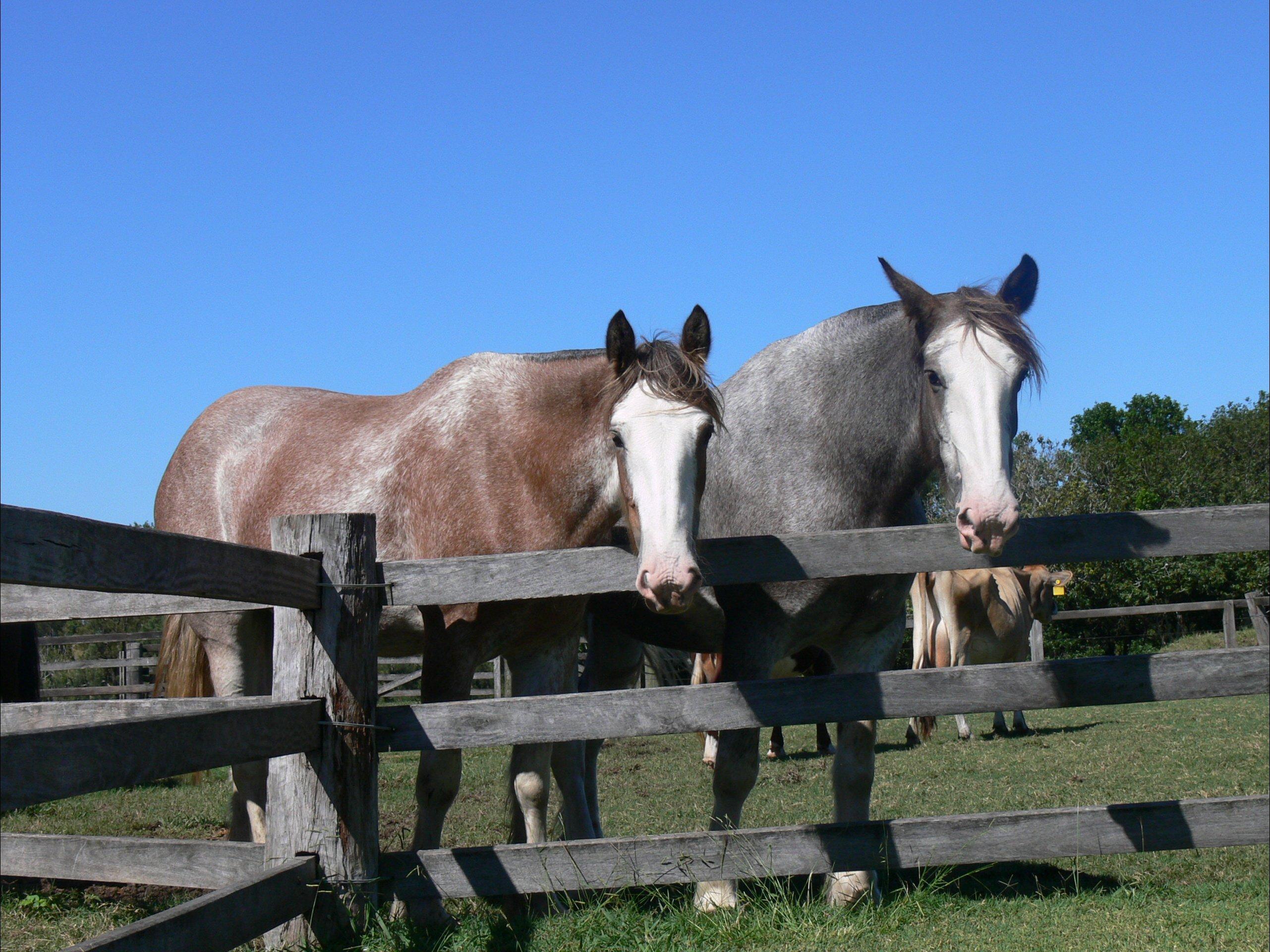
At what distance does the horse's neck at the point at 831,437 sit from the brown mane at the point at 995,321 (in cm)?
40

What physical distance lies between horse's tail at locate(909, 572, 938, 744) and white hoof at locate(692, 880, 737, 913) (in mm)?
8079

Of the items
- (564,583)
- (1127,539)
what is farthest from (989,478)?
(564,583)

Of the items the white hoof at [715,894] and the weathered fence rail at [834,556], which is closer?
the weathered fence rail at [834,556]

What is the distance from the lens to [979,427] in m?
3.44

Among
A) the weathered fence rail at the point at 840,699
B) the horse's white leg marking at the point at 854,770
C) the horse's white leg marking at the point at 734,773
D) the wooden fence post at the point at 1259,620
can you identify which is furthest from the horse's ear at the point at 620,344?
the wooden fence post at the point at 1259,620

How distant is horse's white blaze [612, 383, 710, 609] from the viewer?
3.06 m

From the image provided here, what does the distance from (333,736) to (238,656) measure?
2.15 m

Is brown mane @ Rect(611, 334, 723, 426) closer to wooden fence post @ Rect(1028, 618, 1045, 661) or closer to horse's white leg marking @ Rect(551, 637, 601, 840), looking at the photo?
horse's white leg marking @ Rect(551, 637, 601, 840)

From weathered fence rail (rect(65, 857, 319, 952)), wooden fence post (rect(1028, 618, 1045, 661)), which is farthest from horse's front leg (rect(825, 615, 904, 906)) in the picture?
wooden fence post (rect(1028, 618, 1045, 661))

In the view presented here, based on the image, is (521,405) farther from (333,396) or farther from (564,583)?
(333,396)

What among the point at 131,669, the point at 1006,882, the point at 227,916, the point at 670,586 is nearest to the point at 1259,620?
the point at 1006,882

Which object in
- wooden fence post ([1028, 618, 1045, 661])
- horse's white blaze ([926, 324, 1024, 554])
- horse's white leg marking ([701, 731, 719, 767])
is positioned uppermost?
horse's white blaze ([926, 324, 1024, 554])

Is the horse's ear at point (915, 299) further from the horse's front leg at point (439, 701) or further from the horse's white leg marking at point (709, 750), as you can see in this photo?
the horse's white leg marking at point (709, 750)

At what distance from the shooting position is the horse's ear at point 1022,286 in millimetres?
4180
